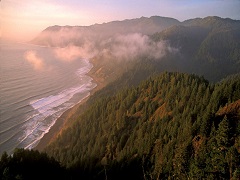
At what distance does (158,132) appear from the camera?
9206cm

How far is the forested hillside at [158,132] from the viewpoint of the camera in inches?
2259

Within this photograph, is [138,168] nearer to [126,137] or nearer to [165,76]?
[126,137]

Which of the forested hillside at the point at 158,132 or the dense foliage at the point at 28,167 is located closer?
the dense foliage at the point at 28,167

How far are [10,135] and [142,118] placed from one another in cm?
5540

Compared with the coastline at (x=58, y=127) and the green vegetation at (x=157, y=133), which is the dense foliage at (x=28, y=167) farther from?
the coastline at (x=58, y=127)

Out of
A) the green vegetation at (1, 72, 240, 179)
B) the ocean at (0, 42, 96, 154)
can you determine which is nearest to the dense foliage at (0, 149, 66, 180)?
the green vegetation at (1, 72, 240, 179)

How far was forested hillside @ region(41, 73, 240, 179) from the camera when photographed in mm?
57375

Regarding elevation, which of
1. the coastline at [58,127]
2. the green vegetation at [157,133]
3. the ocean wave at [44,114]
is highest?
the green vegetation at [157,133]

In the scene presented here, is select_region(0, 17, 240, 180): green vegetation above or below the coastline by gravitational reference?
above

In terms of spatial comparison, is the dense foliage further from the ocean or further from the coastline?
the coastline

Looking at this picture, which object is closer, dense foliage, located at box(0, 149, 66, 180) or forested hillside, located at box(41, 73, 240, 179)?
dense foliage, located at box(0, 149, 66, 180)

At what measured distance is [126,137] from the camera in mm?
106812

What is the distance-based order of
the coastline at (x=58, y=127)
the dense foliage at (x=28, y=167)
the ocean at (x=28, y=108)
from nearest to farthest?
the dense foliage at (x=28, y=167) < the ocean at (x=28, y=108) < the coastline at (x=58, y=127)

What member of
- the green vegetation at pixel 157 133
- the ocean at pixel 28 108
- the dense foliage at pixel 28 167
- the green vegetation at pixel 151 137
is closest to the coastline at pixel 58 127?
the ocean at pixel 28 108
